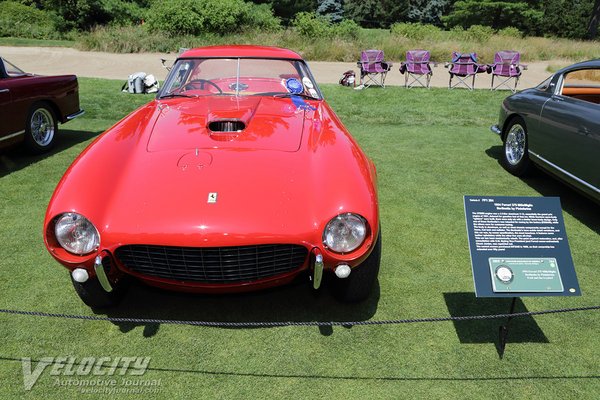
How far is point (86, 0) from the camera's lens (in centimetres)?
2603

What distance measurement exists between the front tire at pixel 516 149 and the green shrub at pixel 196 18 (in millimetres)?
19316

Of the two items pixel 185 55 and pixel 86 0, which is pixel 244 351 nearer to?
pixel 185 55

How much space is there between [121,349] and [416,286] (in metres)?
1.90

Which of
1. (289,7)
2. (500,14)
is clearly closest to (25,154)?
(289,7)

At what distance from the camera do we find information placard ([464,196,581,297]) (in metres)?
2.37

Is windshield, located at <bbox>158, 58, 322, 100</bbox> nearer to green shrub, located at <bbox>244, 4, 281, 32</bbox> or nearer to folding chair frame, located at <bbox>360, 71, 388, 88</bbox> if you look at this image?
folding chair frame, located at <bbox>360, 71, 388, 88</bbox>

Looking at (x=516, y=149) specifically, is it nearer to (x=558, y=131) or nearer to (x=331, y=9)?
A: (x=558, y=131)

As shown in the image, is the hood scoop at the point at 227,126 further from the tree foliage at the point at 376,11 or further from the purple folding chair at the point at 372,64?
the tree foliage at the point at 376,11

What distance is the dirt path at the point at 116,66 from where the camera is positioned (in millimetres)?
13898

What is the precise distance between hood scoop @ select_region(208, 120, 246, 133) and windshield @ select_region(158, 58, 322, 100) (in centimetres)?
94

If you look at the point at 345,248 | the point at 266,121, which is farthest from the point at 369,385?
the point at 266,121

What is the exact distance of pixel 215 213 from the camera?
7.56 feet

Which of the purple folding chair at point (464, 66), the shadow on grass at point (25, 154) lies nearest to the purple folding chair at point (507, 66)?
the purple folding chair at point (464, 66)

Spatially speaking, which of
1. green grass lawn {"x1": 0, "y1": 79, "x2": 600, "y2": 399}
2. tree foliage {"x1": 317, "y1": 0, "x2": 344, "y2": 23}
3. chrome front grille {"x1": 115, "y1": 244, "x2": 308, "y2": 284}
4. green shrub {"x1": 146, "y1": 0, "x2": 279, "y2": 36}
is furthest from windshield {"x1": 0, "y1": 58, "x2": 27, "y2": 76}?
tree foliage {"x1": 317, "y1": 0, "x2": 344, "y2": 23}
